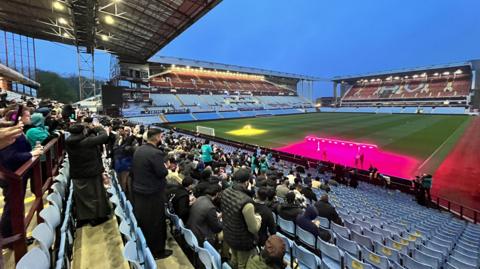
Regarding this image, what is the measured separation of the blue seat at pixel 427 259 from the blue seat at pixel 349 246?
113 centimetres

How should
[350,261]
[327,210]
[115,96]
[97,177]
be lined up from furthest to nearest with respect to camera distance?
1. [115,96]
2. [327,210]
3. [97,177]
4. [350,261]

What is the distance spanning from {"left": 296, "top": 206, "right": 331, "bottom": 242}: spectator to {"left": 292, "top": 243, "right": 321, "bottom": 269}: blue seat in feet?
1.94

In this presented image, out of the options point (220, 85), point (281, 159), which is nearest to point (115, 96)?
point (281, 159)

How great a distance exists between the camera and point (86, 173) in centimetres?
418

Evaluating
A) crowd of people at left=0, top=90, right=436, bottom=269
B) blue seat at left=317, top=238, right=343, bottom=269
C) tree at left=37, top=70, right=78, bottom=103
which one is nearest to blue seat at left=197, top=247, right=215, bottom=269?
crowd of people at left=0, top=90, right=436, bottom=269

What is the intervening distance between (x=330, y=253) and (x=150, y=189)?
2980 millimetres

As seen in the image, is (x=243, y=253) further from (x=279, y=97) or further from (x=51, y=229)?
(x=279, y=97)

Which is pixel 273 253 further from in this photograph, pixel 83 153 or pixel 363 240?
pixel 363 240

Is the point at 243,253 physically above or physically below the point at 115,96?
below

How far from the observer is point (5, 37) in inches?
1011

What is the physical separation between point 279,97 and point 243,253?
72.3 m

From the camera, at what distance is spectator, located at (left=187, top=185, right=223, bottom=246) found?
12.1 feet

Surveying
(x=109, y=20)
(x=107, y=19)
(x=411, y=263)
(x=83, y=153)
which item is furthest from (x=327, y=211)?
(x=109, y=20)

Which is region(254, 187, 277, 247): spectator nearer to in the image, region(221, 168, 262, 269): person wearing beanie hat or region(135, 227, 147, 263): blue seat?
region(221, 168, 262, 269): person wearing beanie hat
